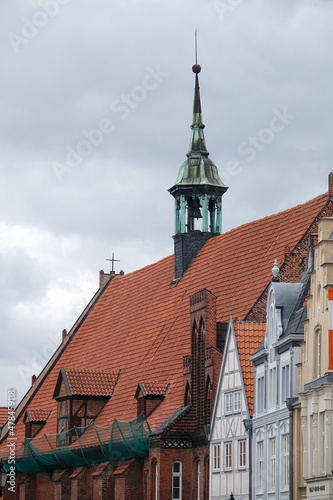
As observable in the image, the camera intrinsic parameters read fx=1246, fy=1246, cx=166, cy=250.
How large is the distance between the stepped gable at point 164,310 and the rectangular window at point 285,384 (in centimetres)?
1094

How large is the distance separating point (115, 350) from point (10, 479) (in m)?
10.0

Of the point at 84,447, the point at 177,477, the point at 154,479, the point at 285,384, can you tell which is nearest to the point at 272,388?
the point at 285,384

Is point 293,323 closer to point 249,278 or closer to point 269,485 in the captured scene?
point 269,485

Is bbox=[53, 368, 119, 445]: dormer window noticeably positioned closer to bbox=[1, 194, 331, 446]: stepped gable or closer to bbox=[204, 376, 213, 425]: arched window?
bbox=[1, 194, 331, 446]: stepped gable

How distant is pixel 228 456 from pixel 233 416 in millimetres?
1621

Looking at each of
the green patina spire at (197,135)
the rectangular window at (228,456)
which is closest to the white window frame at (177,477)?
the rectangular window at (228,456)

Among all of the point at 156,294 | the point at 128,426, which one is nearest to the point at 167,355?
the point at 128,426

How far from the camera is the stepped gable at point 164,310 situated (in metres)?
57.3

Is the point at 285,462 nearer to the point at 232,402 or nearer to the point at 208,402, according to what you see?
the point at 232,402

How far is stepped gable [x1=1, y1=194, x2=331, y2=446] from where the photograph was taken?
57.3 m

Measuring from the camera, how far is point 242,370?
47.8 meters

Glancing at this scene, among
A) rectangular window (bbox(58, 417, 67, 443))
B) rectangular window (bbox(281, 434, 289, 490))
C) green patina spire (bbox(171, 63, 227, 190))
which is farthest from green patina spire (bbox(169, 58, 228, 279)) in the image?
rectangular window (bbox(281, 434, 289, 490))

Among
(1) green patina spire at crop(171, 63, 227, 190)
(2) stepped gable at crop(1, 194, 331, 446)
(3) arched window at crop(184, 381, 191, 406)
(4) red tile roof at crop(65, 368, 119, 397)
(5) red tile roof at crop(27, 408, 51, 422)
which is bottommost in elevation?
(3) arched window at crop(184, 381, 191, 406)

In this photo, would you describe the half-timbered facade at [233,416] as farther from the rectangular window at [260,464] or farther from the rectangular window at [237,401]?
the rectangular window at [260,464]
